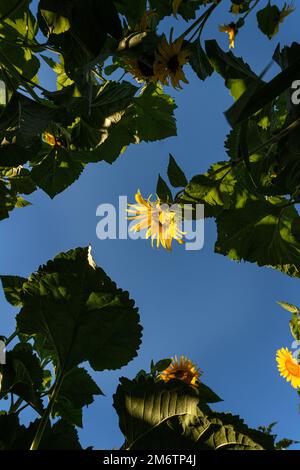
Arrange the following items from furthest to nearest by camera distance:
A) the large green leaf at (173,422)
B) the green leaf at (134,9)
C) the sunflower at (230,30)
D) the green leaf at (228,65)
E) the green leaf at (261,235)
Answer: the sunflower at (230,30)
the green leaf at (261,235)
the green leaf at (134,9)
the green leaf at (228,65)
the large green leaf at (173,422)

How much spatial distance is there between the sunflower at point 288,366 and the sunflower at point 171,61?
1.30 meters

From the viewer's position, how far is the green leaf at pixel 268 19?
1.20m

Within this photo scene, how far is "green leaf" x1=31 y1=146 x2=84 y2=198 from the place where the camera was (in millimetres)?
1552

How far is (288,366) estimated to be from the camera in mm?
1849

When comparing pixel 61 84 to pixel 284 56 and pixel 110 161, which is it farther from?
pixel 284 56

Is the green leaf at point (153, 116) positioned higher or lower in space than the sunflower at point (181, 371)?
higher

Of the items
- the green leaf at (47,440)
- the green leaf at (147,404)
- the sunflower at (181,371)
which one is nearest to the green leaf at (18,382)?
the green leaf at (47,440)

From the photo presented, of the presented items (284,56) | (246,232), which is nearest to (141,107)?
(246,232)

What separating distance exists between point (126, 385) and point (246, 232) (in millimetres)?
741

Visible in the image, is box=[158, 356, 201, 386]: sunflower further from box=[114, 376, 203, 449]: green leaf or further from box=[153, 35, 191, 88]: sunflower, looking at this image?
box=[153, 35, 191, 88]: sunflower

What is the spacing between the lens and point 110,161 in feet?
5.24

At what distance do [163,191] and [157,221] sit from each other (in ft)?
0.58

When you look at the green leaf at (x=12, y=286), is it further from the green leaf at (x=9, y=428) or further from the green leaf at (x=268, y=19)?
the green leaf at (x=268, y=19)

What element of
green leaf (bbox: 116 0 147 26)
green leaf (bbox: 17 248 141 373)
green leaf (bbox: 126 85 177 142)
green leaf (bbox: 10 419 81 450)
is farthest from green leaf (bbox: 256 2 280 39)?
green leaf (bbox: 10 419 81 450)
